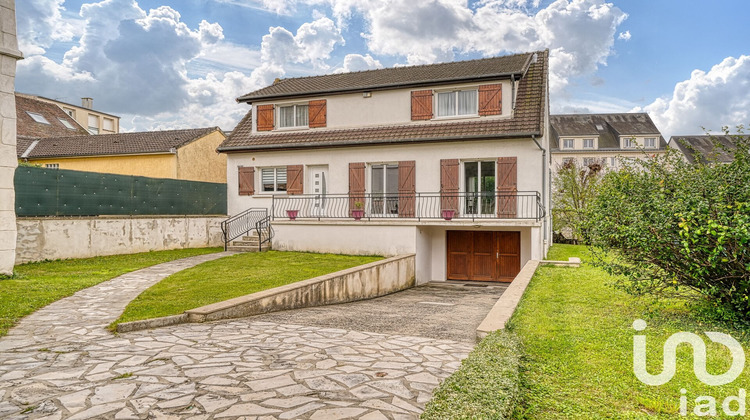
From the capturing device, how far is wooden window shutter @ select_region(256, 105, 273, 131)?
20391 millimetres

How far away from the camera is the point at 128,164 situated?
24.1m

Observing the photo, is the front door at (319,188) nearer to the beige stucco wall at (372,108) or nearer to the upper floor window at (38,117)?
the beige stucco wall at (372,108)

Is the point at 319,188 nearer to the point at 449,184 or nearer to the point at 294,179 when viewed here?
the point at 294,179

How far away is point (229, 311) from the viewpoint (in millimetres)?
7871

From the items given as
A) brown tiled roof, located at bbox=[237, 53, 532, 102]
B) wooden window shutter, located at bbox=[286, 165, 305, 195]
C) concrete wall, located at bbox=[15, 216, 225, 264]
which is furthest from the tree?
concrete wall, located at bbox=[15, 216, 225, 264]

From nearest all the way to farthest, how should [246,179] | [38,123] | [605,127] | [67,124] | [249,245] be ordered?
1. [249,245]
2. [246,179]
3. [38,123]
4. [67,124]
5. [605,127]

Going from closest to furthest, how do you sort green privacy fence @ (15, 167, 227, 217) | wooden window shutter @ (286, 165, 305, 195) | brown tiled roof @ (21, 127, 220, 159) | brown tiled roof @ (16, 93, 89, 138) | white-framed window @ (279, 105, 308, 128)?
green privacy fence @ (15, 167, 227, 217)
wooden window shutter @ (286, 165, 305, 195)
white-framed window @ (279, 105, 308, 128)
brown tiled roof @ (21, 127, 220, 159)
brown tiled roof @ (16, 93, 89, 138)

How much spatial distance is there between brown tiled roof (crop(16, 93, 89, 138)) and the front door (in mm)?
20382

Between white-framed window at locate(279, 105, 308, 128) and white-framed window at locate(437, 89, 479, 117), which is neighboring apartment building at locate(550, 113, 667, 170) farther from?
white-framed window at locate(279, 105, 308, 128)

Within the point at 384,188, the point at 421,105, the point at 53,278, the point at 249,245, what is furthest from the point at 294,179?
the point at 53,278

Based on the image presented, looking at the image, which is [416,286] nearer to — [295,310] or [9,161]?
[295,310]

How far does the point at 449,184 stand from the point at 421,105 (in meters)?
3.35

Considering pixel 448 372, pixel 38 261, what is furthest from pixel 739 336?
pixel 38 261

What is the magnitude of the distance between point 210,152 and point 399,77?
39.9 ft
